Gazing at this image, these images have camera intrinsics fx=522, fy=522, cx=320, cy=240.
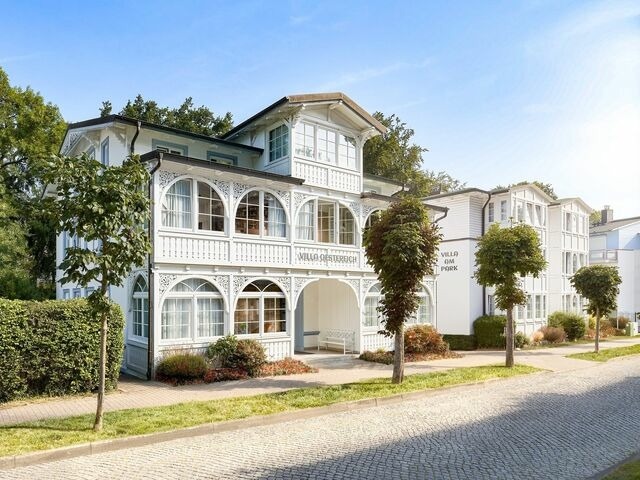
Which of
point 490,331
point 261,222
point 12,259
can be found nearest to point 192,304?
point 261,222

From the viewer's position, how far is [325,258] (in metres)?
20.1

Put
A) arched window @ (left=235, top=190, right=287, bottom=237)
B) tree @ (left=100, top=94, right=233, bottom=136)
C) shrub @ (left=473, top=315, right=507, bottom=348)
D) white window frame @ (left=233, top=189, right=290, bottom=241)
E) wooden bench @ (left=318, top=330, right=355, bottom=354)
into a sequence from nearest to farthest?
white window frame @ (left=233, top=189, right=290, bottom=241)
arched window @ (left=235, top=190, right=287, bottom=237)
wooden bench @ (left=318, top=330, right=355, bottom=354)
shrub @ (left=473, top=315, right=507, bottom=348)
tree @ (left=100, top=94, right=233, bottom=136)

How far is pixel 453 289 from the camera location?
1121 inches

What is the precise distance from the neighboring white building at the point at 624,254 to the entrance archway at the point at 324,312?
2964cm

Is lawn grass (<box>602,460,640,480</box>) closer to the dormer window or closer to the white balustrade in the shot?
the white balustrade

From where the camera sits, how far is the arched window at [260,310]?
17.6m

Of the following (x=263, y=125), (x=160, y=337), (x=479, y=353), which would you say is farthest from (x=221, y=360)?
(x=479, y=353)

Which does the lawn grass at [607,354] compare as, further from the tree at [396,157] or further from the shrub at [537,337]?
the tree at [396,157]

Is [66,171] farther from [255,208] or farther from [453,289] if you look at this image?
[453,289]

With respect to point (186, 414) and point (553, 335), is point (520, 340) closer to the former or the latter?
point (553, 335)

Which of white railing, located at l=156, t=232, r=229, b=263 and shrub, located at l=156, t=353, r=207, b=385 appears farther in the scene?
white railing, located at l=156, t=232, r=229, b=263

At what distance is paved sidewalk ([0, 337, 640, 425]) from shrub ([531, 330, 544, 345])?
217 inches

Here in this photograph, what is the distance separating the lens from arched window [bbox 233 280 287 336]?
17.6m

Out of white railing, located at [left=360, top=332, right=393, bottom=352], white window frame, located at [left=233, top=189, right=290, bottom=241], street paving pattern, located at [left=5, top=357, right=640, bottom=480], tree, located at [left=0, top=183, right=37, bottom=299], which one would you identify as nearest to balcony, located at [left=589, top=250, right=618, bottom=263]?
white railing, located at [left=360, top=332, right=393, bottom=352]
